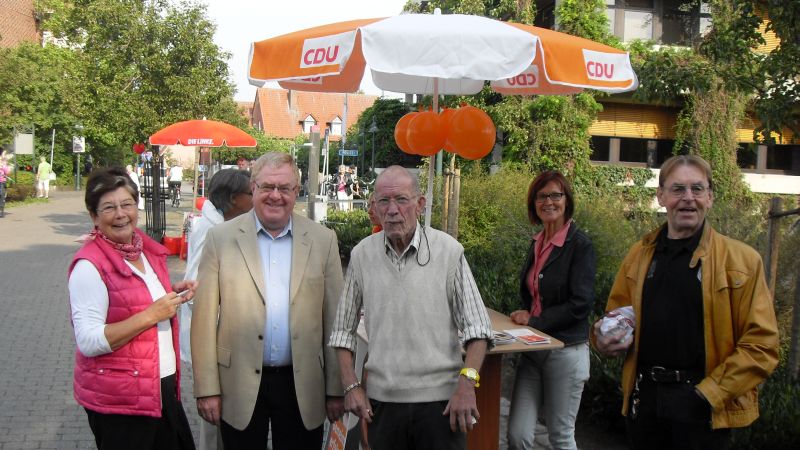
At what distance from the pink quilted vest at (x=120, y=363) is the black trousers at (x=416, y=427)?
3.31 feet

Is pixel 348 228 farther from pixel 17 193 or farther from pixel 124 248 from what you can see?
pixel 17 193

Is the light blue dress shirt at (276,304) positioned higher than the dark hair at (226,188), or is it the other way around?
the dark hair at (226,188)

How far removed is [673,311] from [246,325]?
75.1 inches

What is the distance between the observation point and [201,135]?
14.2 m

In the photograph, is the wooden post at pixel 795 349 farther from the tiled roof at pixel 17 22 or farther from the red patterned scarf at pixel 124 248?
the tiled roof at pixel 17 22

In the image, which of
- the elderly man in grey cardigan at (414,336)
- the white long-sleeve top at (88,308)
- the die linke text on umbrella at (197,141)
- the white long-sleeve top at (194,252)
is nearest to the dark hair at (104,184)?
the white long-sleeve top at (88,308)

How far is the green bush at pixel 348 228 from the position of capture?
13273 mm

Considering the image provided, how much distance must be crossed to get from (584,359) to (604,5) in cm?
1705

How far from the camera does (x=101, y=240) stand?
3.15 metres

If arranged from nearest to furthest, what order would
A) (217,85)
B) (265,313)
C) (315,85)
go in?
(265,313), (315,85), (217,85)

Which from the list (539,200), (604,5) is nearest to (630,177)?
(604,5)

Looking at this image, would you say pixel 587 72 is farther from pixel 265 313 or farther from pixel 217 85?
pixel 217 85

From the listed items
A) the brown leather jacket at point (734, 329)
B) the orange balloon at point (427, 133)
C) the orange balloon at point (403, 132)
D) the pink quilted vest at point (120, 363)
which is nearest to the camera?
the brown leather jacket at point (734, 329)

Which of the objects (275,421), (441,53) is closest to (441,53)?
(441,53)
